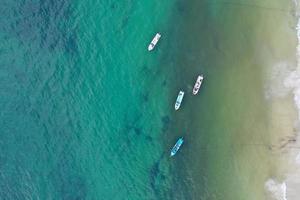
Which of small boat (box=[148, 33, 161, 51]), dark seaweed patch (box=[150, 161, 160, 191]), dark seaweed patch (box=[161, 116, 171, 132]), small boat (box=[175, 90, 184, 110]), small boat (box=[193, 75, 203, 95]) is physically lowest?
dark seaweed patch (box=[150, 161, 160, 191])

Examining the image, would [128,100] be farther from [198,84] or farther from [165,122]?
[198,84]

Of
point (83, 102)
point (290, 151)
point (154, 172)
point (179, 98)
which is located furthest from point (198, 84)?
point (83, 102)

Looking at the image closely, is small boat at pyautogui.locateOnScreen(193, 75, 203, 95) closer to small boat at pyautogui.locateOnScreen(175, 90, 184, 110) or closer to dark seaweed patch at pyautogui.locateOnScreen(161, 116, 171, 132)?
small boat at pyautogui.locateOnScreen(175, 90, 184, 110)

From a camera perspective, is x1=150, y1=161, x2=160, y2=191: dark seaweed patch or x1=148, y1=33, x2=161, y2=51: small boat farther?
x1=150, y1=161, x2=160, y2=191: dark seaweed patch

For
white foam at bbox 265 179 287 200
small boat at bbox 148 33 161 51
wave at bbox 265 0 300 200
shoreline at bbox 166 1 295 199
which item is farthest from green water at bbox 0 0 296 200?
wave at bbox 265 0 300 200

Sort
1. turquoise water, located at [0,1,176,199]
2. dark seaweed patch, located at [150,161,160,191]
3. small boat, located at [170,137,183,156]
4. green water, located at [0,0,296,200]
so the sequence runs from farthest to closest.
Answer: turquoise water, located at [0,1,176,199], dark seaweed patch, located at [150,161,160,191], small boat, located at [170,137,183,156], green water, located at [0,0,296,200]

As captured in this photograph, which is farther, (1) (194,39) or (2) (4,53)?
(2) (4,53)

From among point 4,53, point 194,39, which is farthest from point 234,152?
point 4,53

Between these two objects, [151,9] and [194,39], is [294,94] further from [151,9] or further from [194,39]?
[151,9]
